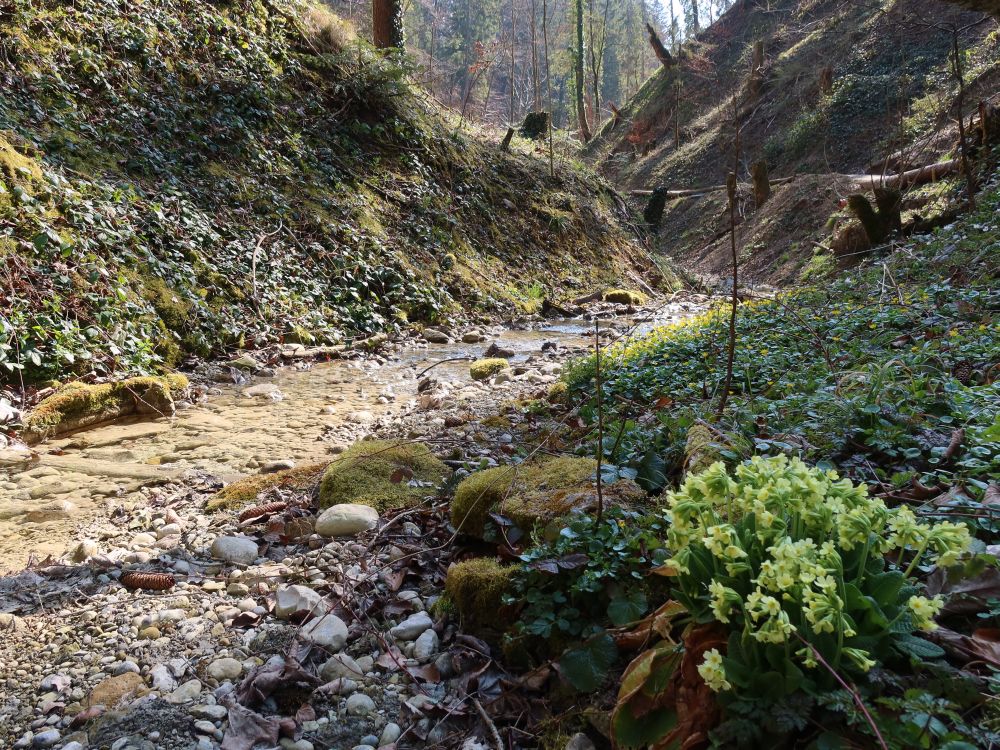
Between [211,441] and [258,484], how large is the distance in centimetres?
135

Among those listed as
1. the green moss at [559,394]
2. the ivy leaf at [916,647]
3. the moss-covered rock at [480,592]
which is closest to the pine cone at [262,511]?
the moss-covered rock at [480,592]

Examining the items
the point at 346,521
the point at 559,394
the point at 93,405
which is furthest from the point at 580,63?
the point at 346,521

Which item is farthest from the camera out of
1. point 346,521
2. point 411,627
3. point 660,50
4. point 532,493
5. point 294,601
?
point 660,50

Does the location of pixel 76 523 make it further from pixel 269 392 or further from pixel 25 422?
pixel 269 392

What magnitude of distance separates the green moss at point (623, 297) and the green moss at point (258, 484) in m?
10.0

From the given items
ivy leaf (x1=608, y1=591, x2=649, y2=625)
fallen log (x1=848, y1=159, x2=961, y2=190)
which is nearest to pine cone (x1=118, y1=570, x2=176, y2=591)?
ivy leaf (x1=608, y1=591, x2=649, y2=625)

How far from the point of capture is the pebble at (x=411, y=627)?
240cm

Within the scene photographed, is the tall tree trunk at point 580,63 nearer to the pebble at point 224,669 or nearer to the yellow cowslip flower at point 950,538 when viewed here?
the pebble at point 224,669

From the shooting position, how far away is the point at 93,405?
5.17m

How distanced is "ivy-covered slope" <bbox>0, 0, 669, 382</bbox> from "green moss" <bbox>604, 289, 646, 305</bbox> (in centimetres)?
119

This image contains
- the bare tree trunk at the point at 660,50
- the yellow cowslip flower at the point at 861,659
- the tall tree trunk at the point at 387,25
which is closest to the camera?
the yellow cowslip flower at the point at 861,659

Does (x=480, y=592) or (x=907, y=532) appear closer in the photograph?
(x=907, y=532)

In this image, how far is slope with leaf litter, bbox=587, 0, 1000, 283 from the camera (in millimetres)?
15578

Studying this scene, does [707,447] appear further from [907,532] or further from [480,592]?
[907,532]
